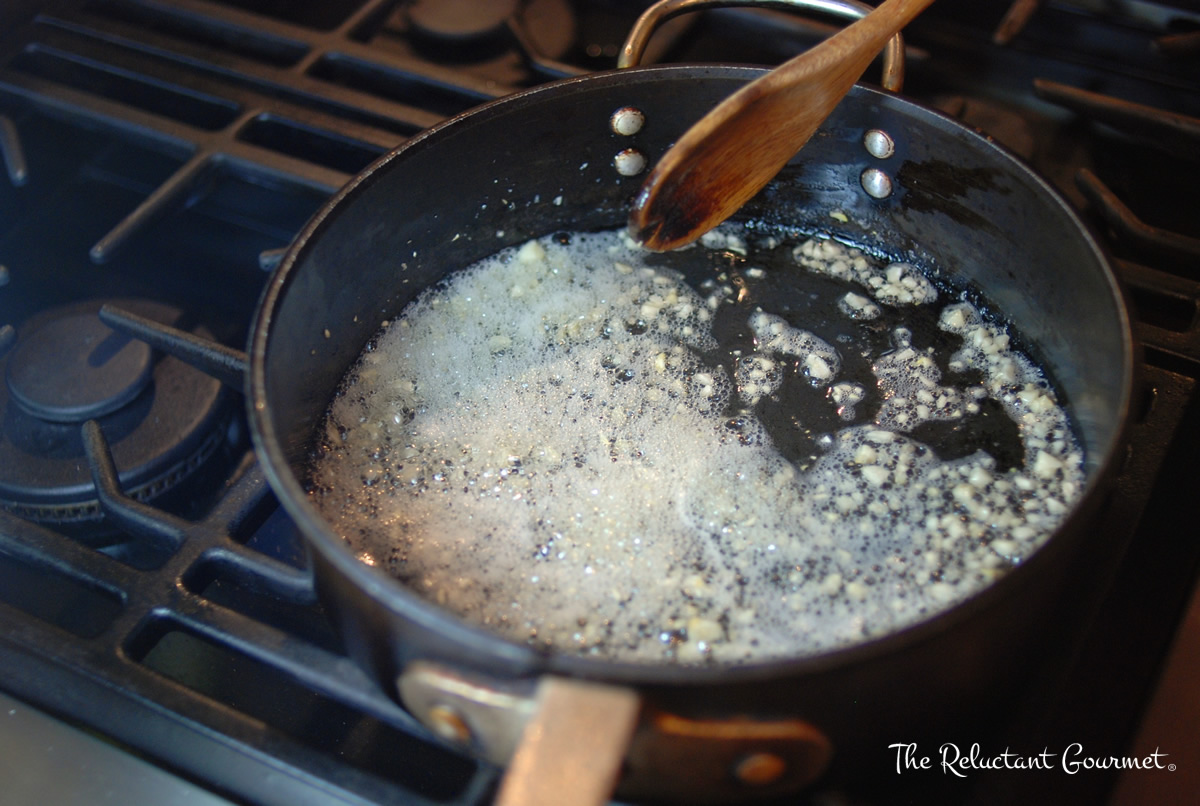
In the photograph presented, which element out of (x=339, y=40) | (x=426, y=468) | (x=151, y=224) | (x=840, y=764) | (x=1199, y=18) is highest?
(x=1199, y=18)

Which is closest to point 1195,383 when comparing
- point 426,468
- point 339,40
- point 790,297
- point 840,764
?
point 790,297

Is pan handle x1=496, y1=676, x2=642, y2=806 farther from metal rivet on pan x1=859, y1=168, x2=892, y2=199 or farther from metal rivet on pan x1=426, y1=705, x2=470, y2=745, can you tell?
metal rivet on pan x1=859, y1=168, x2=892, y2=199

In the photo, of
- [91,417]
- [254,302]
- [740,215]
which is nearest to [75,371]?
[91,417]

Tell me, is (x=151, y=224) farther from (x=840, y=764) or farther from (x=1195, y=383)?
(x=1195, y=383)

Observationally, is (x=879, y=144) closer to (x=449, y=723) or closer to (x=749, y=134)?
(x=749, y=134)

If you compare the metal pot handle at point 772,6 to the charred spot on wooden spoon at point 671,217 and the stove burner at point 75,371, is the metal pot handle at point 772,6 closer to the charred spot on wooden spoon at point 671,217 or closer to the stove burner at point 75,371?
the charred spot on wooden spoon at point 671,217

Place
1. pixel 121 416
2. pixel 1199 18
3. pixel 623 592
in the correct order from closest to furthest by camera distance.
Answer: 1. pixel 623 592
2. pixel 121 416
3. pixel 1199 18
